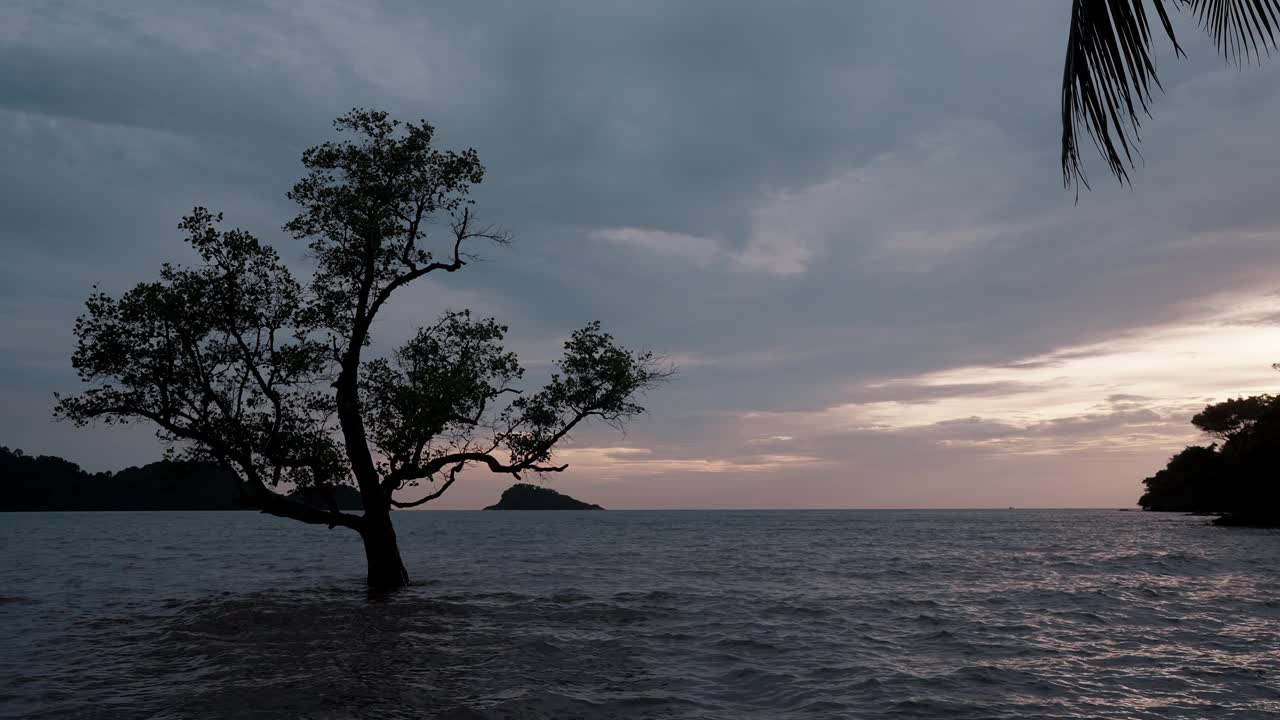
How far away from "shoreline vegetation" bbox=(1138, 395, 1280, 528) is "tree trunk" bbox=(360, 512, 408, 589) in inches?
4141

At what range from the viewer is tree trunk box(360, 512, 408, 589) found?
2942 centimetres

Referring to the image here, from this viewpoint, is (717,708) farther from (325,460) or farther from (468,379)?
(325,460)

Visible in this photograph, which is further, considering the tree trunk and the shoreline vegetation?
the shoreline vegetation

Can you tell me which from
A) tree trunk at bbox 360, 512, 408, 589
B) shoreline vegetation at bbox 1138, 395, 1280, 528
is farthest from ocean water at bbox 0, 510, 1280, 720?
shoreline vegetation at bbox 1138, 395, 1280, 528

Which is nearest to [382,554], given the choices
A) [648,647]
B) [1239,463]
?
[648,647]

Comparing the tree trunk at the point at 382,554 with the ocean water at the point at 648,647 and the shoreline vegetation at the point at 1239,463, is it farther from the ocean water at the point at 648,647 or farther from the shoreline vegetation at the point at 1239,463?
the shoreline vegetation at the point at 1239,463

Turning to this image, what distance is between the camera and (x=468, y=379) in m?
28.3

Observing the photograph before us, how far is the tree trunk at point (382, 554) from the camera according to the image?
96.5ft

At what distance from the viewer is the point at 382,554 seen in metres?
30.2

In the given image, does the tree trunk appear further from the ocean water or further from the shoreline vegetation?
the shoreline vegetation

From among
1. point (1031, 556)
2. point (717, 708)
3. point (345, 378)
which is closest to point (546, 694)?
point (717, 708)

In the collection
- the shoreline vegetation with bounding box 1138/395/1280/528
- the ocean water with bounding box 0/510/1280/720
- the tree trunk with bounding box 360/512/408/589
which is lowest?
the ocean water with bounding box 0/510/1280/720

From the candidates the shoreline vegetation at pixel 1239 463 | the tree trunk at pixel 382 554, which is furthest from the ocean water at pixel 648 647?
the shoreline vegetation at pixel 1239 463

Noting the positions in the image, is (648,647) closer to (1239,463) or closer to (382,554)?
(382,554)
